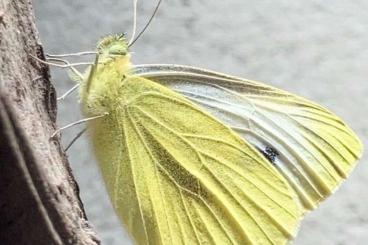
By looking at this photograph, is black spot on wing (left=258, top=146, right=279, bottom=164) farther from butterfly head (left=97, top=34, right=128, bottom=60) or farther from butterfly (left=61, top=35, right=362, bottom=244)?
butterfly head (left=97, top=34, right=128, bottom=60)

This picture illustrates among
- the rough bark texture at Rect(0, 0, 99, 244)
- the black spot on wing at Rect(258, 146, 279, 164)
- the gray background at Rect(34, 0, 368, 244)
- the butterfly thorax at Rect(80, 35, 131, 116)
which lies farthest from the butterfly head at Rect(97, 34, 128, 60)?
the gray background at Rect(34, 0, 368, 244)

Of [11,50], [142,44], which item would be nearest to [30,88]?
[11,50]

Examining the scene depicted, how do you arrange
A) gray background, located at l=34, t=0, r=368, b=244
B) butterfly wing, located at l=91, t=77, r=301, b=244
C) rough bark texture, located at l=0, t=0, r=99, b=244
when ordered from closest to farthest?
rough bark texture, located at l=0, t=0, r=99, b=244 < butterfly wing, located at l=91, t=77, r=301, b=244 < gray background, located at l=34, t=0, r=368, b=244

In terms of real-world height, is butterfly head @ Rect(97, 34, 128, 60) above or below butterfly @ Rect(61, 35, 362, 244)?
above

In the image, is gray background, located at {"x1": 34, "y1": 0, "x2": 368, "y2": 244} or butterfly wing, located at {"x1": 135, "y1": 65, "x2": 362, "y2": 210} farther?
gray background, located at {"x1": 34, "y1": 0, "x2": 368, "y2": 244}

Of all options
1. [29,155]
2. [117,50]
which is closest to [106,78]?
[117,50]
